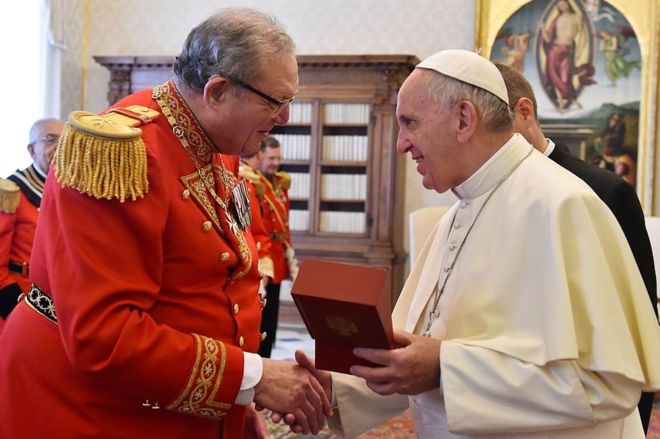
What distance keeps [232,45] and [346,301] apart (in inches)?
25.6

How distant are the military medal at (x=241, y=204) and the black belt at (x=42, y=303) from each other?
51 cm

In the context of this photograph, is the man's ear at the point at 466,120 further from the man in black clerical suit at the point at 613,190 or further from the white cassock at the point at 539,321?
the man in black clerical suit at the point at 613,190

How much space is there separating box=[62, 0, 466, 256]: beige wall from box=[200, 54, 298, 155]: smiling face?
651cm

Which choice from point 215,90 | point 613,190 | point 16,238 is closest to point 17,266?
point 16,238

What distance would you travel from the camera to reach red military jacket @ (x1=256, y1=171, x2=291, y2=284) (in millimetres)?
5711

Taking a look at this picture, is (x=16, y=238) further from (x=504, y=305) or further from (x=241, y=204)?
(x=504, y=305)

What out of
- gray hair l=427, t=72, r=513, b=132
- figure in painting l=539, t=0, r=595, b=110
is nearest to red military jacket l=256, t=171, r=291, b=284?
figure in painting l=539, t=0, r=595, b=110

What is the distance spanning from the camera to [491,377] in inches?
65.5

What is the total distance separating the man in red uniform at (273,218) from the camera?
5.68 m

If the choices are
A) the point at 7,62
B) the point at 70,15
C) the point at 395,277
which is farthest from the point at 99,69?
the point at 395,277

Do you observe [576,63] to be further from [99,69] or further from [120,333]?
[120,333]

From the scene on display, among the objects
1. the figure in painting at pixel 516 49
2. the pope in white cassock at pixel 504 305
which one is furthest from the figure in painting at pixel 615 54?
the pope in white cassock at pixel 504 305

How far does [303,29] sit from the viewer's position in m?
8.63

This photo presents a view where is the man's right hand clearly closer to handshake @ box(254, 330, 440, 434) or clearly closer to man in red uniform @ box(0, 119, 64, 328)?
handshake @ box(254, 330, 440, 434)
